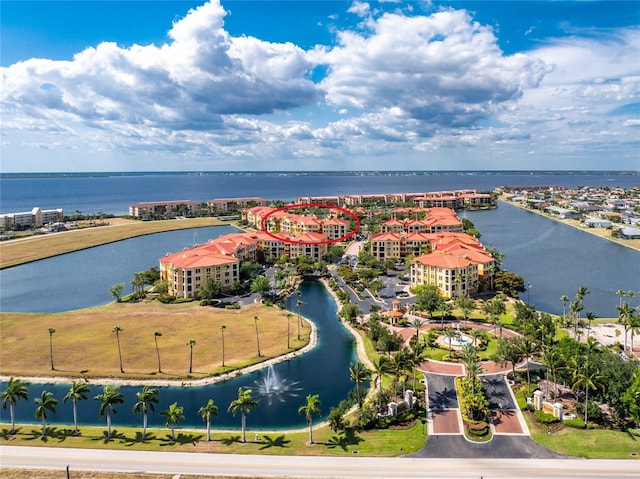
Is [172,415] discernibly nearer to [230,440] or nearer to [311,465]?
[230,440]

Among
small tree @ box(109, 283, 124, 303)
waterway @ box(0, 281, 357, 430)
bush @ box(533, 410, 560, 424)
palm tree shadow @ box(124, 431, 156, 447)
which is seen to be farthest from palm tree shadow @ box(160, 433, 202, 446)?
small tree @ box(109, 283, 124, 303)

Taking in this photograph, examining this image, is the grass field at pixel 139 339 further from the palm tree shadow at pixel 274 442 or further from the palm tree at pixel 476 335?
the palm tree at pixel 476 335

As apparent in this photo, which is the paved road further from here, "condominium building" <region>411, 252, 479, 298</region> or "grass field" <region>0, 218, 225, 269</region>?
"grass field" <region>0, 218, 225, 269</region>

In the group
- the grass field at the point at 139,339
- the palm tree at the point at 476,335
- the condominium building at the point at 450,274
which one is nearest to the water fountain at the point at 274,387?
the grass field at the point at 139,339

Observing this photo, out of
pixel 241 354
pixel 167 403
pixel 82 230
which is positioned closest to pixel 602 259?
pixel 241 354

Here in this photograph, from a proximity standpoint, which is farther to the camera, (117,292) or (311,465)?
(117,292)

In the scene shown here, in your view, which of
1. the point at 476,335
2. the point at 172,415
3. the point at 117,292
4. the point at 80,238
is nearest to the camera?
the point at 172,415

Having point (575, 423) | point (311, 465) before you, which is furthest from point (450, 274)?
point (311, 465)
